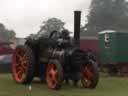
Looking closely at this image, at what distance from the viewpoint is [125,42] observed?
25.3m

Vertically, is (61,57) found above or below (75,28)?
below

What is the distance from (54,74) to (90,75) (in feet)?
4.73

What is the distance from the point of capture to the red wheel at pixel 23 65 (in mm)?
15602

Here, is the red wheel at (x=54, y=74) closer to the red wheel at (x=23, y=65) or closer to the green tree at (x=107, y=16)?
the red wheel at (x=23, y=65)

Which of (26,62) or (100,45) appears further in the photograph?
(100,45)

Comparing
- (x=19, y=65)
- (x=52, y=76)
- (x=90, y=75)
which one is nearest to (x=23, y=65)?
(x=19, y=65)

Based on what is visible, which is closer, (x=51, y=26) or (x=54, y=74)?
(x=54, y=74)

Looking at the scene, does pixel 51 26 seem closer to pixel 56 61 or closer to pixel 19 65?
pixel 19 65

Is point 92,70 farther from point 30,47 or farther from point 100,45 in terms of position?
point 100,45

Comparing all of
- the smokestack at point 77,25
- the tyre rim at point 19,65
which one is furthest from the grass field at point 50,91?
the smokestack at point 77,25

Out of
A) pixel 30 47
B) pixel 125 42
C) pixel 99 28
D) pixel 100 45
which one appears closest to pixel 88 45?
pixel 100 45

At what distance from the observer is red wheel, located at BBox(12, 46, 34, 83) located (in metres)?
15.6

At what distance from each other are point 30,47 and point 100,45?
11.5 m

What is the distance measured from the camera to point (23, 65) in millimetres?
16234
